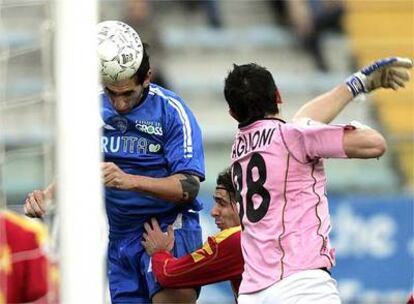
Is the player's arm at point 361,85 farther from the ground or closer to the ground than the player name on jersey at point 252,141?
farther from the ground

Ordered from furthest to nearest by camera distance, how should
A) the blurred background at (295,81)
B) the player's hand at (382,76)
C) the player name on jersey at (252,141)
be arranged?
the blurred background at (295,81), the player's hand at (382,76), the player name on jersey at (252,141)

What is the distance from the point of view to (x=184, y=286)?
659 centimetres

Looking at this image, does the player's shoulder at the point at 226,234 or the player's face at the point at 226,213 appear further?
the player's face at the point at 226,213

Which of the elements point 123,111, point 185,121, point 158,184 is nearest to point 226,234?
point 158,184

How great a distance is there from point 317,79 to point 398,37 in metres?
1.33

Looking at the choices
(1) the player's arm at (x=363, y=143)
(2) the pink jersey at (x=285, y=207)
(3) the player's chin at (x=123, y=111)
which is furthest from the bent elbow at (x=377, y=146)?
(3) the player's chin at (x=123, y=111)

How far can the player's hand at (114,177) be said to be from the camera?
6.01 meters

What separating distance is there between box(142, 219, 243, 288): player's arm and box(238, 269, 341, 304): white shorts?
65cm

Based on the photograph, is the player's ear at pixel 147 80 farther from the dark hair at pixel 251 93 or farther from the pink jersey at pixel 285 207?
the pink jersey at pixel 285 207

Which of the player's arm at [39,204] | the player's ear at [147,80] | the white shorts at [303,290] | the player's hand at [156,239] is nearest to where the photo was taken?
the white shorts at [303,290]

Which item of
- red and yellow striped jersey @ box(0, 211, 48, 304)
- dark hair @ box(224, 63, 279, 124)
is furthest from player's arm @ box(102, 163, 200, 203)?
dark hair @ box(224, 63, 279, 124)

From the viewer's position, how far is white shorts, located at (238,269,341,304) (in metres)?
5.69

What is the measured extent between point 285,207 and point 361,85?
0.73 metres

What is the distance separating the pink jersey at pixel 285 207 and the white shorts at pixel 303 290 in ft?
0.09
